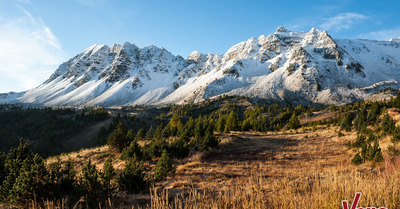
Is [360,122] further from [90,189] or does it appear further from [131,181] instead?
[90,189]

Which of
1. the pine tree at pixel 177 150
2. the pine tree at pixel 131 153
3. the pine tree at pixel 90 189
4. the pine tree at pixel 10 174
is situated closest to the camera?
the pine tree at pixel 90 189

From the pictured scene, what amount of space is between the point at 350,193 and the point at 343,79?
19433cm

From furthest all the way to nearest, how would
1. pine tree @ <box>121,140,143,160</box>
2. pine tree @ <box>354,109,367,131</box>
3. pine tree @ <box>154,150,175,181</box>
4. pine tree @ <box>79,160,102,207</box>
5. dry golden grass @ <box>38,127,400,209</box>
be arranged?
pine tree @ <box>354,109,367,131</box>, pine tree @ <box>121,140,143,160</box>, pine tree @ <box>154,150,175,181</box>, pine tree @ <box>79,160,102,207</box>, dry golden grass @ <box>38,127,400,209</box>

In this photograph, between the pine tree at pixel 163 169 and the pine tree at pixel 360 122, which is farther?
the pine tree at pixel 360 122

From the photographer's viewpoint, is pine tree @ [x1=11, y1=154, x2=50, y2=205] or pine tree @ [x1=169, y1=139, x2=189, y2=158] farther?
pine tree @ [x1=169, y1=139, x2=189, y2=158]

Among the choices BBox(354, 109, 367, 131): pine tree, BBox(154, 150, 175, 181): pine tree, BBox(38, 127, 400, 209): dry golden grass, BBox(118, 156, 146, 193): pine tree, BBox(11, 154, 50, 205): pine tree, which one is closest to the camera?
BBox(38, 127, 400, 209): dry golden grass

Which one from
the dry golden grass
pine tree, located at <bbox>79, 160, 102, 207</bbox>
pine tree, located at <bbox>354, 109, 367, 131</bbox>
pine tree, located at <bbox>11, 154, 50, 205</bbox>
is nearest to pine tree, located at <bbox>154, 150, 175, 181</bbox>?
the dry golden grass

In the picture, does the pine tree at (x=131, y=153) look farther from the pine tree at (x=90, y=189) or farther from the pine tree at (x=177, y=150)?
the pine tree at (x=90, y=189)

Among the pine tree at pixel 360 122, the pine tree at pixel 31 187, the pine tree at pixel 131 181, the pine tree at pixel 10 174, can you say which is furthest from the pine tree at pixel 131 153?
the pine tree at pixel 360 122

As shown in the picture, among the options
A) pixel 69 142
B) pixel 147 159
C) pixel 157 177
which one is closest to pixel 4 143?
pixel 69 142

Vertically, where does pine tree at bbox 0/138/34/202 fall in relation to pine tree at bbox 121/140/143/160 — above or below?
above

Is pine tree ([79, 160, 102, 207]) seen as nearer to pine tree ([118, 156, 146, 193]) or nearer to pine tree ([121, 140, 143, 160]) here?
pine tree ([118, 156, 146, 193])

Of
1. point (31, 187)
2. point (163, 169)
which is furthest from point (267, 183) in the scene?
point (31, 187)

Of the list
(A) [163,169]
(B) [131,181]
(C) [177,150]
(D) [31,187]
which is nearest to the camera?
(D) [31,187]
